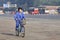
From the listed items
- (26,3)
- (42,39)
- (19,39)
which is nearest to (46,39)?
(42,39)

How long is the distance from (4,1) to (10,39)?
9659 cm

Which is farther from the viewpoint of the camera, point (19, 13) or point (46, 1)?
point (46, 1)

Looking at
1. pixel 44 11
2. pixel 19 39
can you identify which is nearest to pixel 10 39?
pixel 19 39

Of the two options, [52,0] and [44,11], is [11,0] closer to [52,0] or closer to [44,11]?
[52,0]

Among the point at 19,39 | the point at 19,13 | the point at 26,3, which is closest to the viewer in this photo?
the point at 19,39

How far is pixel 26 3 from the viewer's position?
110 meters

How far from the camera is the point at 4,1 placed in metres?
111

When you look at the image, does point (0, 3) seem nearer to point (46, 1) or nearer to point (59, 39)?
point (46, 1)

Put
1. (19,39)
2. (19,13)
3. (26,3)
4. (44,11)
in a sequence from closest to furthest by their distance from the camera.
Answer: (19,39), (19,13), (44,11), (26,3)

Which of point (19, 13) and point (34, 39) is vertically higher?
point (19, 13)

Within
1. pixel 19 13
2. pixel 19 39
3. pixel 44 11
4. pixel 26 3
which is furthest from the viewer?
pixel 26 3

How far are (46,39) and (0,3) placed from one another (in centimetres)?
9815

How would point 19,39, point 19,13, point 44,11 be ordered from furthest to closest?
point 44,11 < point 19,13 < point 19,39

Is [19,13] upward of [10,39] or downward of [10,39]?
upward
